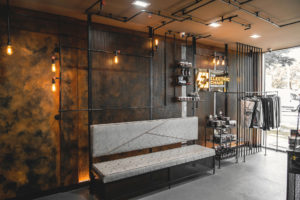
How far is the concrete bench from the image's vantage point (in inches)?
119

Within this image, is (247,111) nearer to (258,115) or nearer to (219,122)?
(258,115)

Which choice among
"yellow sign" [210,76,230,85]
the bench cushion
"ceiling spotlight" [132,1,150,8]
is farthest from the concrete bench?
"ceiling spotlight" [132,1,150,8]

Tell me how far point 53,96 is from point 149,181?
2242mm

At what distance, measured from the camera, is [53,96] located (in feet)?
11.0

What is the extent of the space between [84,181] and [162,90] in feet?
8.31

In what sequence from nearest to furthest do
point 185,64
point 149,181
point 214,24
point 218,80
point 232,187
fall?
point 149,181 → point 232,187 → point 214,24 → point 185,64 → point 218,80

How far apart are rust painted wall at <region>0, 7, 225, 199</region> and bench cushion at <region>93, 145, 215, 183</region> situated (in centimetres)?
77

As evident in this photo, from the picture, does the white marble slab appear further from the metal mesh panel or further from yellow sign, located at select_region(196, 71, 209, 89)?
the metal mesh panel

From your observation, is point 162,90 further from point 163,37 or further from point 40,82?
point 40,82

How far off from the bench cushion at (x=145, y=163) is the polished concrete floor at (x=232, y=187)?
0.47 metres

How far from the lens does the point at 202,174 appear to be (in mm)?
4219

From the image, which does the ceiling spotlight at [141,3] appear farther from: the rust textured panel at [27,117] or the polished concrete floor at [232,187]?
the polished concrete floor at [232,187]

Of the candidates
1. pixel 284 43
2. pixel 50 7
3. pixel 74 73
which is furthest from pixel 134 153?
pixel 284 43

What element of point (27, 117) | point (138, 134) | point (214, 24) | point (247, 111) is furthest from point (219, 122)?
point (27, 117)
